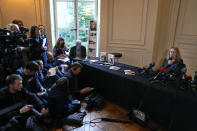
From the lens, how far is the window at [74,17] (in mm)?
4588

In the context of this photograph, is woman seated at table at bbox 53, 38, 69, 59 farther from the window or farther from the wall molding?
the wall molding

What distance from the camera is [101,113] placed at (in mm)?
2582

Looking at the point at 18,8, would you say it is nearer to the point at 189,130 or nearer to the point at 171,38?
the point at 171,38

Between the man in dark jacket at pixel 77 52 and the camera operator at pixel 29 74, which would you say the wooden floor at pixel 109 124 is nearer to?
the camera operator at pixel 29 74

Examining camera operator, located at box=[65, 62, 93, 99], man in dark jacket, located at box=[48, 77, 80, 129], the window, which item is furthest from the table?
the window

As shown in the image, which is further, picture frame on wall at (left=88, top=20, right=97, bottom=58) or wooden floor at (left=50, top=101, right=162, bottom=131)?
picture frame on wall at (left=88, top=20, right=97, bottom=58)

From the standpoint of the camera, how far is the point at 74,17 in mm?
4723

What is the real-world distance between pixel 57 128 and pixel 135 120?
120 centimetres

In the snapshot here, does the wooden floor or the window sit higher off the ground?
the window

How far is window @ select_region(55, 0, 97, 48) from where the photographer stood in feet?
15.1

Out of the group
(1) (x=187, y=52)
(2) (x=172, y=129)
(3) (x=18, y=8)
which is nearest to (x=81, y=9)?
(3) (x=18, y=8)

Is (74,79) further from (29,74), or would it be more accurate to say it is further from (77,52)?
(77,52)

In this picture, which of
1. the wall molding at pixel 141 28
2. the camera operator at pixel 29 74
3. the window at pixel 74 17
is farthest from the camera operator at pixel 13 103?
the window at pixel 74 17

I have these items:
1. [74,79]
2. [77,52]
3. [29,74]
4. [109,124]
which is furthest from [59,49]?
[109,124]
